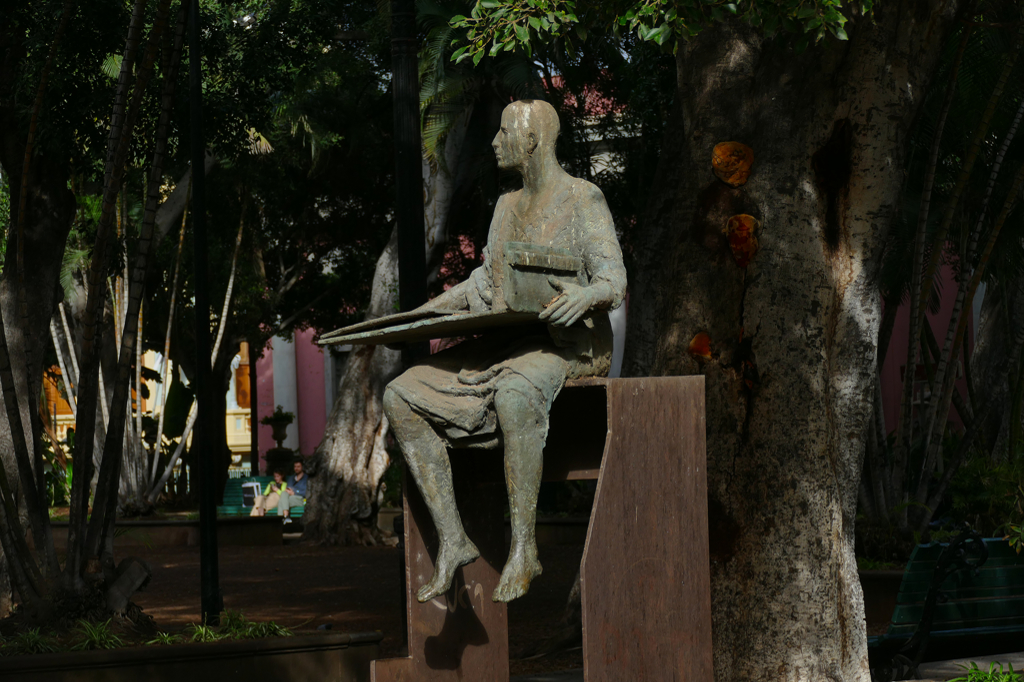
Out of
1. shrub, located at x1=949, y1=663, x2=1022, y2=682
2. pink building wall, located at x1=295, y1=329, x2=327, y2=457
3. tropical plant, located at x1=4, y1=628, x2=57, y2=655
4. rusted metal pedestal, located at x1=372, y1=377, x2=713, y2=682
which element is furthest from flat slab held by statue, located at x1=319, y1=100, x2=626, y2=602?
pink building wall, located at x1=295, y1=329, x2=327, y2=457

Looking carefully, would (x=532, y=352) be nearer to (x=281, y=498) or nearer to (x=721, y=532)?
(x=721, y=532)

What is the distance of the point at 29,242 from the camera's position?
8.34 meters

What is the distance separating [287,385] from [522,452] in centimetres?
3029

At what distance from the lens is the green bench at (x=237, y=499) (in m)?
21.0

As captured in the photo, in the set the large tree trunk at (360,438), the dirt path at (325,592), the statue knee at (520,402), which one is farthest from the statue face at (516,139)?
the large tree trunk at (360,438)

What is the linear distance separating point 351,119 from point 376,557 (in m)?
8.19

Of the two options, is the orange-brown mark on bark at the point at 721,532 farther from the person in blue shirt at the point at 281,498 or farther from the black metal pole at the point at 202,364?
the person in blue shirt at the point at 281,498

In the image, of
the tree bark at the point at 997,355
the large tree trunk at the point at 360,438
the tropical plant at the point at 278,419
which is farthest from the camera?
the tropical plant at the point at 278,419

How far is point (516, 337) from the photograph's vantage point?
13.9 ft

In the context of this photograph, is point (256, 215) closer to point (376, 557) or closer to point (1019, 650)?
point (376, 557)

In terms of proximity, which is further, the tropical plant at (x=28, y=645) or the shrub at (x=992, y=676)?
the tropical plant at (x=28, y=645)

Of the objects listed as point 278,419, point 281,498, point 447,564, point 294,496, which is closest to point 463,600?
point 447,564

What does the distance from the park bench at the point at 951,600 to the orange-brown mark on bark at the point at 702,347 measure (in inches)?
73.4

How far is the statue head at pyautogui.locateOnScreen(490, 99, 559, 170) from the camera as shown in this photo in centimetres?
421
